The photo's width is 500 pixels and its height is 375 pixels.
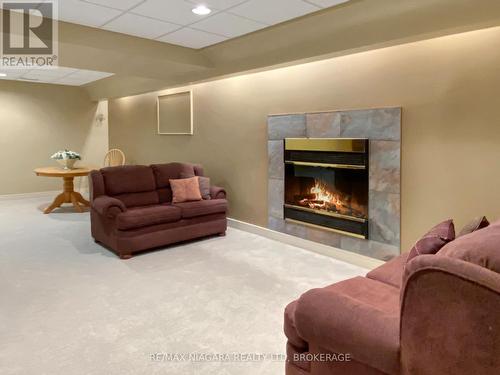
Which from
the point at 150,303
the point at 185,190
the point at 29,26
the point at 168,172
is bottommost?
the point at 150,303

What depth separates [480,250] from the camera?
128cm

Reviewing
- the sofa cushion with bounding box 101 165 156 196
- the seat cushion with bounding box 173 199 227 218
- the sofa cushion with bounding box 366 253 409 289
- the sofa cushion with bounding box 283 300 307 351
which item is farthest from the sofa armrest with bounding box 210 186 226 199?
the sofa cushion with bounding box 283 300 307 351

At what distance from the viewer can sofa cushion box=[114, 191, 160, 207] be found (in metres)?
4.73

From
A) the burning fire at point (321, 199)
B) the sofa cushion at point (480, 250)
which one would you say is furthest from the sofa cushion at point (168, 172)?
the sofa cushion at point (480, 250)

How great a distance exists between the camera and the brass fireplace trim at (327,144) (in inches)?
149

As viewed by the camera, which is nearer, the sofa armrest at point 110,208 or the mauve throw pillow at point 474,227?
the mauve throw pillow at point 474,227

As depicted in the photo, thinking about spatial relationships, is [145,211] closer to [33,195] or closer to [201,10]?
[201,10]

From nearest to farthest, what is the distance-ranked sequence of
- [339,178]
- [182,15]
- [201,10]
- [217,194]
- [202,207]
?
1. [201,10]
2. [182,15]
3. [339,178]
4. [202,207]
5. [217,194]

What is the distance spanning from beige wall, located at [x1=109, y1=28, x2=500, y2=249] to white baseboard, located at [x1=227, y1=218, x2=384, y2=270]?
0.82 ft

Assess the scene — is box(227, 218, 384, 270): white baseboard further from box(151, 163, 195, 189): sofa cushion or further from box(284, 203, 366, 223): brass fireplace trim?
box(151, 163, 195, 189): sofa cushion

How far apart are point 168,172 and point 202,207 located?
845mm

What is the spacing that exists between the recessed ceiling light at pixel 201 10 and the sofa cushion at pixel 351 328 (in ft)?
9.68

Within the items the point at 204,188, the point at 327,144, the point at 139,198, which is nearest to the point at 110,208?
the point at 139,198

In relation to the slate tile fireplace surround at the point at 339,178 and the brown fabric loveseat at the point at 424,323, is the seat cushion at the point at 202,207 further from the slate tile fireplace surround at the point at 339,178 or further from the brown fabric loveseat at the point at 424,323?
the brown fabric loveseat at the point at 424,323
